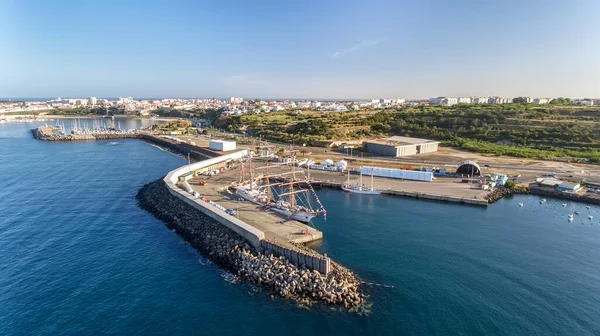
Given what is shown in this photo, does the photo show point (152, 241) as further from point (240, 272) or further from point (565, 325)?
point (565, 325)

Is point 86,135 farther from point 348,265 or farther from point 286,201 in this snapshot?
point 348,265

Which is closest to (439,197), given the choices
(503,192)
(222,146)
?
(503,192)

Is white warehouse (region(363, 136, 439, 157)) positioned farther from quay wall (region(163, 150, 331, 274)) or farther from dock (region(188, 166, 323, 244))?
quay wall (region(163, 150, 331, 274))

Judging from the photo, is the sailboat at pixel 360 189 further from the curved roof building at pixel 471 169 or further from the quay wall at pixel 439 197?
the curved roof building at pixel 471 169

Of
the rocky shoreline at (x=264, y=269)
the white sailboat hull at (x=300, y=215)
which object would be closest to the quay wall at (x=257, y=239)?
the rocky shoreline at (x=264, y=269)

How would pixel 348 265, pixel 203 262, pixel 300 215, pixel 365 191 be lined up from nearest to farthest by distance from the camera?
pixel 348 265 → pixel 203 262 → pixel 300 215 → pixel 365 191

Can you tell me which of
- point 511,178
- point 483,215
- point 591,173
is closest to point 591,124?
point 591,173

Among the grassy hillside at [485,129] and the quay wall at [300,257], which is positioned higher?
the grassy hillside at [485,129]
